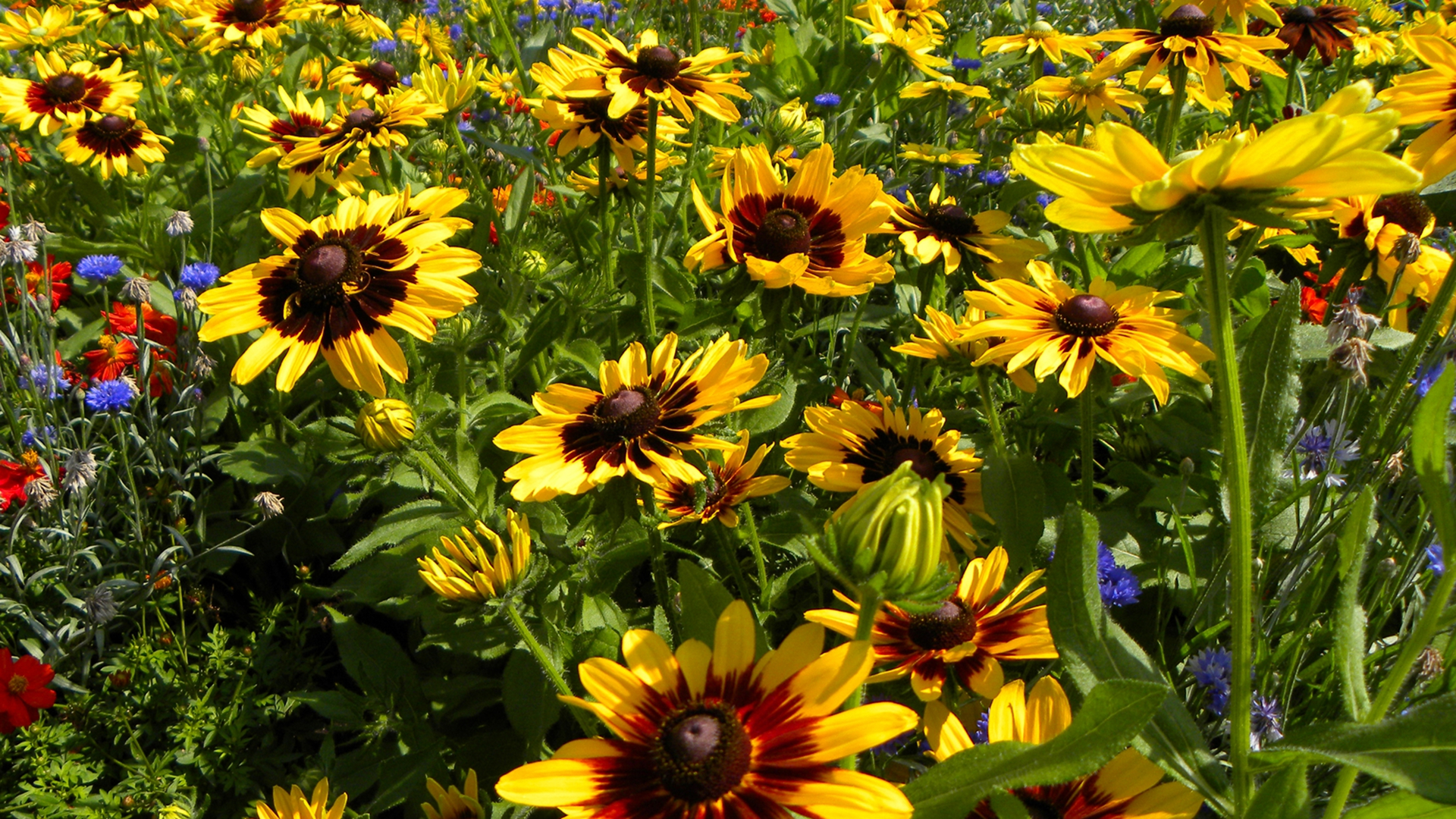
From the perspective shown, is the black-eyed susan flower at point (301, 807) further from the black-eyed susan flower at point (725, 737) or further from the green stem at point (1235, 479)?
the green stem at point (1235, 479)

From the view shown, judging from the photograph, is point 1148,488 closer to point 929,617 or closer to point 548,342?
point 929,617

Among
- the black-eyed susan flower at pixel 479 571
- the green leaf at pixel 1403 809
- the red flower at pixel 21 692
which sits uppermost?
the green leaf at pixel 1403 809

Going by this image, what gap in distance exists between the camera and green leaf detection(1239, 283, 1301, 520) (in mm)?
1033

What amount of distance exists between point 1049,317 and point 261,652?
1.50m

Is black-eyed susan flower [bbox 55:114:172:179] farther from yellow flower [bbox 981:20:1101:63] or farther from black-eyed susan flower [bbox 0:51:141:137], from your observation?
yellow flower [bbox 981:20:1101:63]

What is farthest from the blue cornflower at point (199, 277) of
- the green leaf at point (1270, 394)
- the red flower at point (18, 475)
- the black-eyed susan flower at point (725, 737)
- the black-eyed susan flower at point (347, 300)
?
the green leaf at point (1270, 394)

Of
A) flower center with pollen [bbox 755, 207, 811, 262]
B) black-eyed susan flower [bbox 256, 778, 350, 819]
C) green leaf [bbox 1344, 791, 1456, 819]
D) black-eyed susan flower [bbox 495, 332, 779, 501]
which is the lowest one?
black-eyed susan flower [bbox 256, 778, 350, 819]

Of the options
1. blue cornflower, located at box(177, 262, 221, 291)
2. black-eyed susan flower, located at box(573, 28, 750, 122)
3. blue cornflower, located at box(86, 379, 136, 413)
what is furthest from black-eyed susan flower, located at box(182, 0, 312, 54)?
black-eyed susan flower, located at box(573, 28, 750, 122)

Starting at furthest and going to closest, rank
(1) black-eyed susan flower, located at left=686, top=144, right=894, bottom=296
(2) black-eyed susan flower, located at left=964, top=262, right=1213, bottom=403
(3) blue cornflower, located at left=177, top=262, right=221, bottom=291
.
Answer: (3) blue cornflower, located at left=177, top=262, right=221, bottom=291 → (1) black-eyed susan flower, located at left=686, top=144, right=894, bottom=296 → (2) black-eyed susan flower, located at left=964, top=262, right=1213, bottom=403

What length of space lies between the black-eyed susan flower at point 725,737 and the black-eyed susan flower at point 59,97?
2.69m

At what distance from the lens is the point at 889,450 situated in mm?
1458

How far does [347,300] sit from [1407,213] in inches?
66.8

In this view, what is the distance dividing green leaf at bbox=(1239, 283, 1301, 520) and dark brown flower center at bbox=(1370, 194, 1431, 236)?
671 millimetres

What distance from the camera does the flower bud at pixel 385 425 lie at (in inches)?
53.6
